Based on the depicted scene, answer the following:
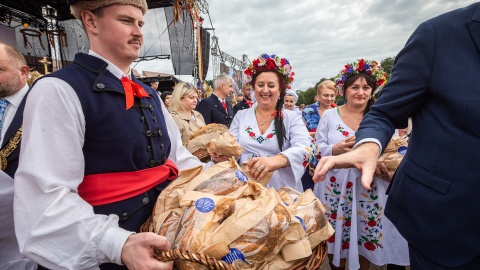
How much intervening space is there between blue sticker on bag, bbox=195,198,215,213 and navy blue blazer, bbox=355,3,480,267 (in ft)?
2.34

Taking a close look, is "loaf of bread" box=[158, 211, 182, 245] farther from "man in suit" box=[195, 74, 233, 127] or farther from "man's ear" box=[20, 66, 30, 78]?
"man in suit" box=[195, 74, 233, 127]

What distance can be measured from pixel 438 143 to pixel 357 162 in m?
0.33

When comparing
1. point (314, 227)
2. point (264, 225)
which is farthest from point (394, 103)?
point (264, 225)

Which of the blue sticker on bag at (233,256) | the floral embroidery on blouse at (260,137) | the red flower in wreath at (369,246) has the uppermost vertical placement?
the floral embroidery on blouse at (260,137)

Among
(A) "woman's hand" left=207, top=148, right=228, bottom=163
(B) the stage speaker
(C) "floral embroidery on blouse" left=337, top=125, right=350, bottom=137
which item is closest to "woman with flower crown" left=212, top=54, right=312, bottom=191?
(A) "woman's hand" left=207, top=148, right=228, bottom=163

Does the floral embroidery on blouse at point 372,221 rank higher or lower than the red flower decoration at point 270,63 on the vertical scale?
lower

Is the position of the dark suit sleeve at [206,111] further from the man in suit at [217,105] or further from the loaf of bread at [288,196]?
the loaf of bread at [288,196]

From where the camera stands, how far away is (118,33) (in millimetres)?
1074

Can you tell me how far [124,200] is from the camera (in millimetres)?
1046

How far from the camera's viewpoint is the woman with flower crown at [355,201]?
7.77 feet

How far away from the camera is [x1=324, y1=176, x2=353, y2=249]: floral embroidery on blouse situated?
2.47 m

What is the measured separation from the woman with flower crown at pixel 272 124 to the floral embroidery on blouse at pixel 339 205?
20.2 inches

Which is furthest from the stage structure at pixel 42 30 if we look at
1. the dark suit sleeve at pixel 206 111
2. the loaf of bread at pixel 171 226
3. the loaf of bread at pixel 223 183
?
the loaf of bread at pixel 171 226

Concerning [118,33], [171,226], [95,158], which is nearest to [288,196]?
[171,226]
